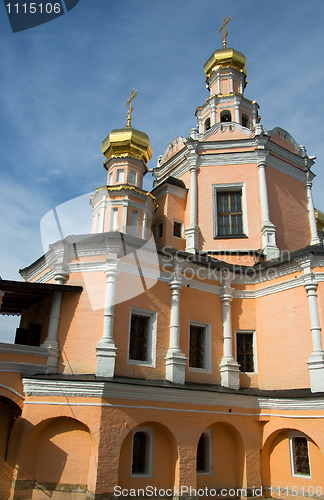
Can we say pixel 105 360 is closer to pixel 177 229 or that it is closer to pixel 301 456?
pixel 301 456

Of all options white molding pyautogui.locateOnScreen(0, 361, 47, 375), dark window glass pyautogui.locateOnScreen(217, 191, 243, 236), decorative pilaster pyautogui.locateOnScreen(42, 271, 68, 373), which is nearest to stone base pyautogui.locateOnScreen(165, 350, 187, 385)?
decorative pilaster pyautogui.locateOnScreen(42, 271, 68, 373)

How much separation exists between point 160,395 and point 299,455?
4229 mm

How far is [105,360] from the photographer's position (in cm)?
1076

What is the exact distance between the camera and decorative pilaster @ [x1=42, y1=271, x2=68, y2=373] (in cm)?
1098

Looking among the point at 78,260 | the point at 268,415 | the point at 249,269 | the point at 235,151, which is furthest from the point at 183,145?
the point at 268,415

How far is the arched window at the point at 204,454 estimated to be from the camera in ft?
38.6

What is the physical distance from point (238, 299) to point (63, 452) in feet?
23.1

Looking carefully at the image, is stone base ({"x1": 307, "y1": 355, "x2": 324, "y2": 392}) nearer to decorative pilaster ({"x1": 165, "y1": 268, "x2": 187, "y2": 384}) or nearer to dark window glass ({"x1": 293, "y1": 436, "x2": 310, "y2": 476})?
dark window glass ({"x1": 293, "y1": 436, "x2": 310, "y2": 476})

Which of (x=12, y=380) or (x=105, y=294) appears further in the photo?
(x=105, y=294)

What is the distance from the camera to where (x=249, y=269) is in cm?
1440

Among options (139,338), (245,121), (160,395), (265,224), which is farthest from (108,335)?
(245,121)

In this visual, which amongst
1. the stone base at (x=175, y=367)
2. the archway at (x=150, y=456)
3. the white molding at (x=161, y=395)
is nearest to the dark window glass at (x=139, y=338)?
the stone base at (x=175, y=367)

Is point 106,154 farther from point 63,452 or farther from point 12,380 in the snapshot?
point 63,452

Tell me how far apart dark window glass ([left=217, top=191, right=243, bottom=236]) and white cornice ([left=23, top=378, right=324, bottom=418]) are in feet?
22.2
